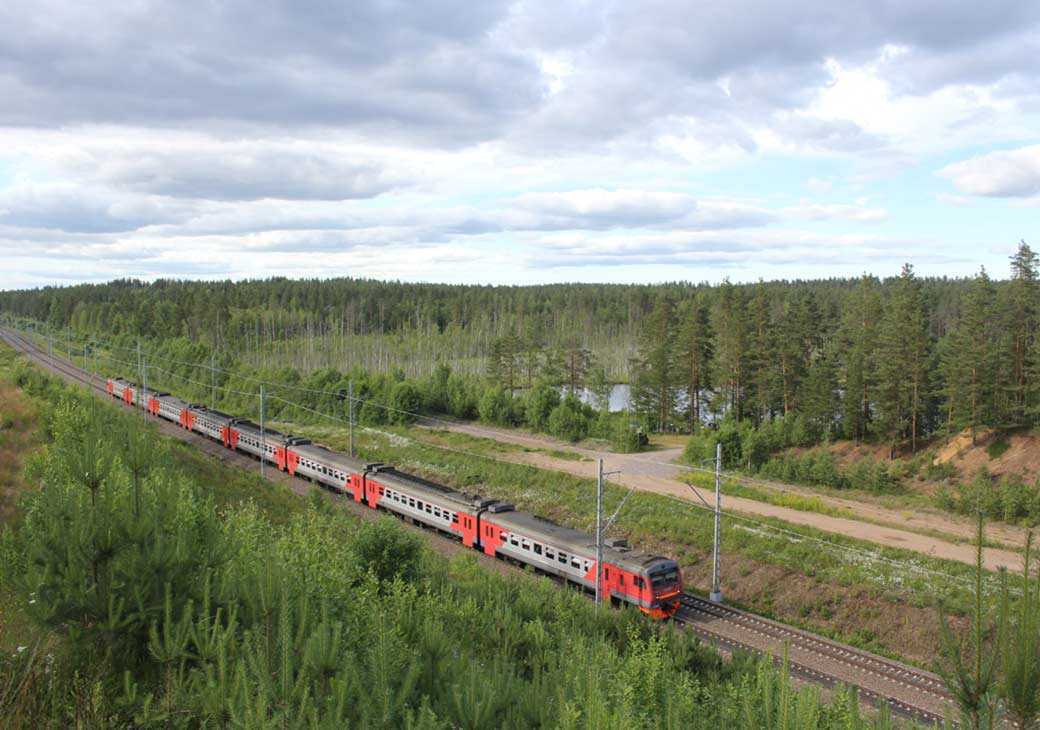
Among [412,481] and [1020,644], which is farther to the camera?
[412,481]

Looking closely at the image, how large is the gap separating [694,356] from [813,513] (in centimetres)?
2555

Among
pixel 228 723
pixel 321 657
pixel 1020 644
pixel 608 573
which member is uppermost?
pixel 1020 644

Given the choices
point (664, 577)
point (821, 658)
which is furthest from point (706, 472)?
point (821, 658)

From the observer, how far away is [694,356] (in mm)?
62250

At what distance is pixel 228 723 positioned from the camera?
5062 millimetres

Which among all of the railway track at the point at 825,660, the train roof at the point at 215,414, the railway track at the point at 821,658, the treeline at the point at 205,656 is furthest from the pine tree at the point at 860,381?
the treeline at the point at 205,656

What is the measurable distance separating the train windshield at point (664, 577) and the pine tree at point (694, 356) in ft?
127

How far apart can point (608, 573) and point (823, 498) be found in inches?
885

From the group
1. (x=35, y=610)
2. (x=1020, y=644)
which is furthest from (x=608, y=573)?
(x=1020, y=644)

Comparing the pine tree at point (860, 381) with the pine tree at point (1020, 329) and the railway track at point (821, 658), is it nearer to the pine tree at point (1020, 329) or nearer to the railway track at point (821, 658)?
the pine tree at point (1020, 329)

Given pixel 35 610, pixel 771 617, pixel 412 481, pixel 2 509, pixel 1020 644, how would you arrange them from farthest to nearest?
pixel 412 481, pixel 771 617, pixel 2 509, pixel 35 610, pixel 1020 644

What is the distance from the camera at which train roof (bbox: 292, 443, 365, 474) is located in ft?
127

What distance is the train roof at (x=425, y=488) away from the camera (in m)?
31.3

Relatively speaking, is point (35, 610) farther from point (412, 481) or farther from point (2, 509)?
point (412, 481)
